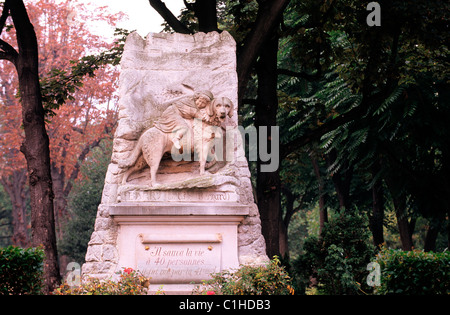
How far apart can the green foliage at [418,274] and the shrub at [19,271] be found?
4708 millimetres

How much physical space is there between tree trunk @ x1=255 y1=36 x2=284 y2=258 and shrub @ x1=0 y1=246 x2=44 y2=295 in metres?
5.99

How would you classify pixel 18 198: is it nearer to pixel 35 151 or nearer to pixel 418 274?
pixel 35 151

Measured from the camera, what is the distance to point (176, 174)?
907 cm

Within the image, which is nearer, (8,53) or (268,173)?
(8,53)

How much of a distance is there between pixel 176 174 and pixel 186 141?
0.59m

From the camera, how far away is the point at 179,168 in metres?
9.12

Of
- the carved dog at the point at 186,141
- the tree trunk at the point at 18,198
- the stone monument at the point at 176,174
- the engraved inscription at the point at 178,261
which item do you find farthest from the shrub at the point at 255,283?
the tree trunk at the point at 18,198

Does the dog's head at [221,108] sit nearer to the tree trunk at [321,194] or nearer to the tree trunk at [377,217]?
the tree trunk at [377,217]

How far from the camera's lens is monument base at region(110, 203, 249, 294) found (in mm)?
8211

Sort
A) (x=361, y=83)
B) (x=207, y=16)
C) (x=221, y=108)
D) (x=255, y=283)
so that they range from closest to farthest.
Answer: (x=255, y=283) → (x=221, y=108) → (x=207, y=16) → (x=361, y=83)

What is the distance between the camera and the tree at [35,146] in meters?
11.1

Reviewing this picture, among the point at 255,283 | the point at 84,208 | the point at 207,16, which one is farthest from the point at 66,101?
the point at 255,283

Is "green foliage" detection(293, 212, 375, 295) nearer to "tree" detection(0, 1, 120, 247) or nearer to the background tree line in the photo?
the background tree line

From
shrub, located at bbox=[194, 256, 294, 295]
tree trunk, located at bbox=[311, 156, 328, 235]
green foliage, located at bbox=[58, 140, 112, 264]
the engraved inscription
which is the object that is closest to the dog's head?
the engraved inscription
